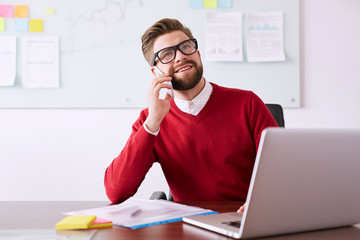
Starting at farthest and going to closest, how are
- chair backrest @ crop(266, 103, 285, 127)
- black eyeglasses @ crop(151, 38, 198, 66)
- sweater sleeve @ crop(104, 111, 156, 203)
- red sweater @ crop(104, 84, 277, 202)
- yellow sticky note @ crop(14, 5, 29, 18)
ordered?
1. yellow sticky note @ crop(14, 5, 29, 18)
2. chair backrest @ crop(266, 103, 285, 127)
3. black eyeglasses @ crop(151, 38, 198, 66)
4. red sweater @ crop(104, 84, 277, 202)
5. sweater sleeve @ crop(104, 111, 156, 203)

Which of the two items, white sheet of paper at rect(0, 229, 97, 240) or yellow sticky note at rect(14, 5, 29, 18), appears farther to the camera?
yellow sticky note at rect(14, 5, 29, 18)

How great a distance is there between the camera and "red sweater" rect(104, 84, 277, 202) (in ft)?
5.02

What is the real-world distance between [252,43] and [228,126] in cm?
136

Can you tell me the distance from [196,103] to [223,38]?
128 cm

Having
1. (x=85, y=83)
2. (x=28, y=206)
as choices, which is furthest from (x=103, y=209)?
(x=85, y=83)

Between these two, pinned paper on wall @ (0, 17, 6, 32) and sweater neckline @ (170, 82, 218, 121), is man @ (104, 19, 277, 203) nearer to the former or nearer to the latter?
sweater neckline @ (170, 82, 218, 121)

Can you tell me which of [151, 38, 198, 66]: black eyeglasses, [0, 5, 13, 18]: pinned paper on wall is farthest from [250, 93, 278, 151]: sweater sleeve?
[0, 5, 13, 18]: pinned paper on wall

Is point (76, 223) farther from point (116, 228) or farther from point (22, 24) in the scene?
point (22, 24)

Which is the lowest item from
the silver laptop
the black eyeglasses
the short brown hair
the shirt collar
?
the silver laptop

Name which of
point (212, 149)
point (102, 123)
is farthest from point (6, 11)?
point (212, 149)

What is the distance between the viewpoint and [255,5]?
110 inches

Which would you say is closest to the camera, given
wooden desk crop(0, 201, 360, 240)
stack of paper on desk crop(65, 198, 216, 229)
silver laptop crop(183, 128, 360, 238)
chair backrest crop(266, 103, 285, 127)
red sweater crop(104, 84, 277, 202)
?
silver laptop crop(183, 128, 360, 238)

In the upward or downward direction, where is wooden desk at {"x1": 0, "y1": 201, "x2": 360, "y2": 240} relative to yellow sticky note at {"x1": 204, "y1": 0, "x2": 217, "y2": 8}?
downward

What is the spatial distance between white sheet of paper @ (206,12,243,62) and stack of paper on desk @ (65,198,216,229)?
1.77m
